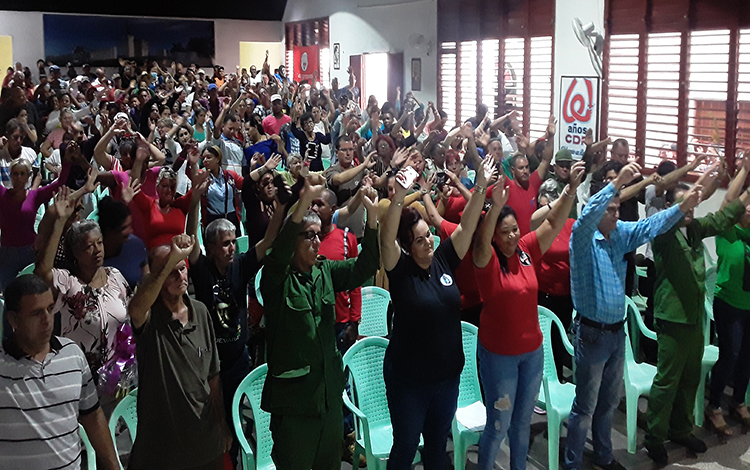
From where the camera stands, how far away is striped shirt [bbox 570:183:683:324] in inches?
180

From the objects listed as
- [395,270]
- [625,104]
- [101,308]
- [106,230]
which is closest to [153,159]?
[106,230]

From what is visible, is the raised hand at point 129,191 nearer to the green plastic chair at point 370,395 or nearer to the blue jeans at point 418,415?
the green plastic chair at point 370,395

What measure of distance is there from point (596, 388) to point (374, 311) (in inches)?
70.7

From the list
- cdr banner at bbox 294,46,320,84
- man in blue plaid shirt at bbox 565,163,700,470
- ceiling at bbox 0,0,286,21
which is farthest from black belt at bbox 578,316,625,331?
ceiling at bbox 0,0,286,21

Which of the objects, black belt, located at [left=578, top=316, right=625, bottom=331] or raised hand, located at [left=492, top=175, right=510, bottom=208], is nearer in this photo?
raised hand, located at [left=492, top=175, right=510, bottom=208]

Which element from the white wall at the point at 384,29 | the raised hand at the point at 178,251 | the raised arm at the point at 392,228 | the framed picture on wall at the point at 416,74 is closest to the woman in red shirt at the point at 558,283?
the raised arm at the point at 392,228

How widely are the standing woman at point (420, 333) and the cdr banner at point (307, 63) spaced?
18.3m

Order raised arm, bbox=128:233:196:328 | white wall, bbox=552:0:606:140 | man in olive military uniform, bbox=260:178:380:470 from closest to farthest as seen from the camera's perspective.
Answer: raised arm, bbox=128:233:196:328, man in olive military uniform, bbox=260:178:380:470, white wall, bbox=552:0:606:140

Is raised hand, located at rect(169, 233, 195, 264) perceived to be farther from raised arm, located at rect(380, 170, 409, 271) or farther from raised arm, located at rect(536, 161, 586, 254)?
raised arm, located at rect(536, 161, 586, 254)

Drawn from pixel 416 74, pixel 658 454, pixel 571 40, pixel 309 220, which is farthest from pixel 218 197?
pixel 416 74

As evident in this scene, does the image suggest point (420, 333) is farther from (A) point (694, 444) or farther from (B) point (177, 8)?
(B) point (177, 8)

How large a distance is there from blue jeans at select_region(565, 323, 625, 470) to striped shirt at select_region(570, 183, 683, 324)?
0.13 metres

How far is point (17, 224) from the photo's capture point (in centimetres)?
572

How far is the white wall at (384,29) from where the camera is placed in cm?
1555
